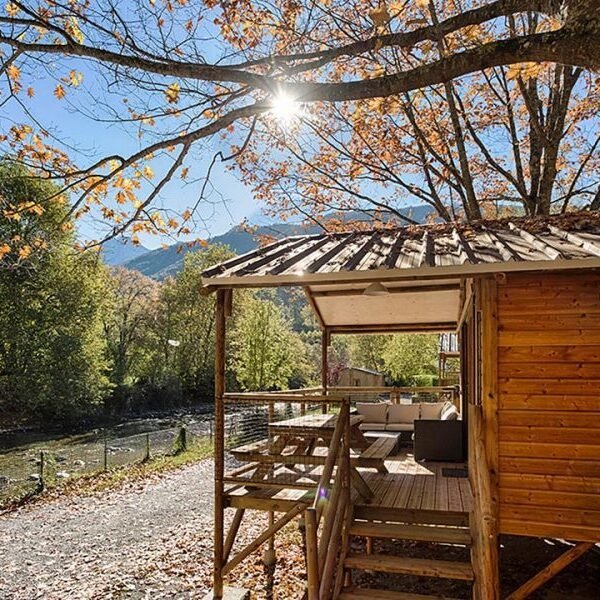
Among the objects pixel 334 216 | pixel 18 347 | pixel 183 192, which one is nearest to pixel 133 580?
pixel 183 192

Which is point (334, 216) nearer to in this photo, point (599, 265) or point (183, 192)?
point (183, 192)

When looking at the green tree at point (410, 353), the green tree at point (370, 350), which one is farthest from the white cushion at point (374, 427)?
the green tree at point (370, 350)

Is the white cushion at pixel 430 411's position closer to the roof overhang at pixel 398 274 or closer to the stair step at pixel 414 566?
the stair step at pixel 414 566

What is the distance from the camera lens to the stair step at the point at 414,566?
4566 mm

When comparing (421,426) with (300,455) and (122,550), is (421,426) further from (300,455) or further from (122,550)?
(122,550)

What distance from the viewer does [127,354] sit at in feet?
104

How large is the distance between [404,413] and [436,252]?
623cm

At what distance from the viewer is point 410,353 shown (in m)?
26.0

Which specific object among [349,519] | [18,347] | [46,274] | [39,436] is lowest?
[39,436]

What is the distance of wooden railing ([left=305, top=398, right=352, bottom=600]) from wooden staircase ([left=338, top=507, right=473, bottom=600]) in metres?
0.13

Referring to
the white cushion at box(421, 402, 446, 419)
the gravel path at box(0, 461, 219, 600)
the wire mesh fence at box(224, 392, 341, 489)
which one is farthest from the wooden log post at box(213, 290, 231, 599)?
the white cushion at box(421, 402, 446, 419)

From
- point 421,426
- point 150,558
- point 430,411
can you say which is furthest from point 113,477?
point 421,426

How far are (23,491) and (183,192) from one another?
9118 mm

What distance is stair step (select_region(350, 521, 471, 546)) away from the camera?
4859 mm
